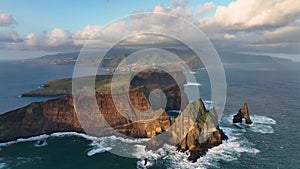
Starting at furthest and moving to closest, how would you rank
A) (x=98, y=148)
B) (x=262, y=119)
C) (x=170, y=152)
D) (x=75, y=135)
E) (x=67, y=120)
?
(x=262, y=119), (x=67, y=120), (x=75, y=135), (x=98, y=148), (x=170, y=152)

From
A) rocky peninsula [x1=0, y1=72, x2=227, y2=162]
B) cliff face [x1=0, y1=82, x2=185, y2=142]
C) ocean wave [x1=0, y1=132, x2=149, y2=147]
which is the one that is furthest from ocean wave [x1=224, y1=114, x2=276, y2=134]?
ocean wave [x1=0, y1=132, x2=149, y2=147]

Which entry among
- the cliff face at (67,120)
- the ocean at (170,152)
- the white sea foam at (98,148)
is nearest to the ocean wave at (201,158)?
the ocean at (170,152)

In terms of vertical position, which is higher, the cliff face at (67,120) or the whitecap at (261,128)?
the cliff face at (67,120)

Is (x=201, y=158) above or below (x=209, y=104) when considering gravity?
below

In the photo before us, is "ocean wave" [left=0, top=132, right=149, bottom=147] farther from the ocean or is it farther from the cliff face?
the cliff face

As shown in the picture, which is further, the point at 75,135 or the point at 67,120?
the point at 67,120

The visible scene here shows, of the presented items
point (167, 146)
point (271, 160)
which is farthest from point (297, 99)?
point (167, 146)

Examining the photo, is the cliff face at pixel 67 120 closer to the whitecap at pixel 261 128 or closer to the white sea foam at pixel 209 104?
the whitecap at pixel 261 128

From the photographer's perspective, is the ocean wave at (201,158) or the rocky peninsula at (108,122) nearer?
the ocean wave at (201,158)

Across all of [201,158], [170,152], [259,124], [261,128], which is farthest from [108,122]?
[259,124]

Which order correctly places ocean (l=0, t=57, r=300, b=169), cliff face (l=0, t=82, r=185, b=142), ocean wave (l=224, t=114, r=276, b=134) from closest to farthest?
ocean (l=0, t=57, r=300, b=169)
cliff face (l=0, t=82, r=185, b=142)
ocean wave (l=224, t=114, r=276, b=134)

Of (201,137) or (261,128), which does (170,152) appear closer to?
(201,137)
